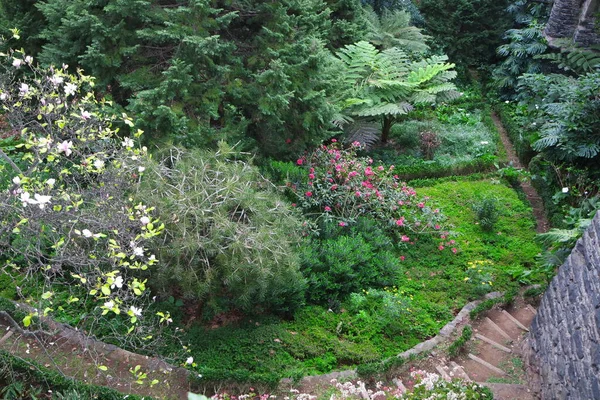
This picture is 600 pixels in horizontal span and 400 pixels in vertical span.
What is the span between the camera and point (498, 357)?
685cm

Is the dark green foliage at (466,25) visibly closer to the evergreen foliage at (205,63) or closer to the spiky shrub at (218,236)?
the evergreen foliage at (205,63)

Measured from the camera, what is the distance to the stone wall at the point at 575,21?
11.5 meters

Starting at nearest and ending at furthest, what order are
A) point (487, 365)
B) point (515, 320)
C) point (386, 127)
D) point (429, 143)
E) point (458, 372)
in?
point (458, 372) < point (487, 365) < point (515, 320) < point (429, 143) < point (386, 127)

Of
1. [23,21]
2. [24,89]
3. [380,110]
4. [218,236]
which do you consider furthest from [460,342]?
[23,21]

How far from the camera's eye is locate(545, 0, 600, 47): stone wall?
11.5m

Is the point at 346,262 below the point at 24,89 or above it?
below

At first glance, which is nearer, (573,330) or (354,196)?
(573,330)

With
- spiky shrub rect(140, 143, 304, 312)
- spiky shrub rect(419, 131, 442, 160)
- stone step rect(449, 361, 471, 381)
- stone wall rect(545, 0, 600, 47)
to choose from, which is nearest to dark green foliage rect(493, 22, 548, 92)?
stone wall rect(545, 0, 600, 47)

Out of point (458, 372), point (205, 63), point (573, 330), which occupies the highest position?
point (205, 63)

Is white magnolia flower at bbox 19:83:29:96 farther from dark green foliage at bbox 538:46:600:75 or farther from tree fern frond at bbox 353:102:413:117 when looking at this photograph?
dark green foliage at bbox 538:46:600:75

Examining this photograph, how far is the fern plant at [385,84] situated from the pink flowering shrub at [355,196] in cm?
165

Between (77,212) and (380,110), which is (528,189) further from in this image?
(77,212)

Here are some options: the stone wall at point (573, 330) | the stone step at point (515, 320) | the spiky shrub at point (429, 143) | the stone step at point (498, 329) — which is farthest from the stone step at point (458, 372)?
the spiky shrub at point (429, 143)

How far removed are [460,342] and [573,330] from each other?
55.8 inches
